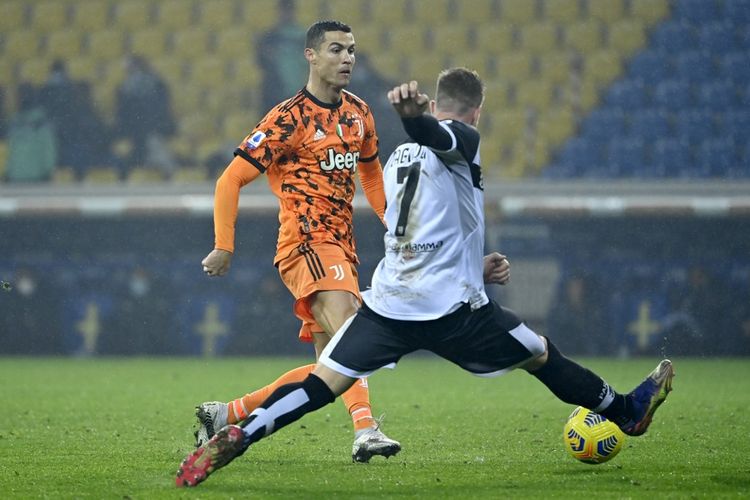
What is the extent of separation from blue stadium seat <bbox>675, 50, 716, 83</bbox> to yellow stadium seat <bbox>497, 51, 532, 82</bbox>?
2.06m

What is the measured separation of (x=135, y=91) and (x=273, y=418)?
41.6 ft

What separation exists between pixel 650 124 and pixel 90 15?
8431mm

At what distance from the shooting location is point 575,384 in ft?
17.4

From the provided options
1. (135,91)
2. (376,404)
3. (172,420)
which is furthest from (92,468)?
(135,91)

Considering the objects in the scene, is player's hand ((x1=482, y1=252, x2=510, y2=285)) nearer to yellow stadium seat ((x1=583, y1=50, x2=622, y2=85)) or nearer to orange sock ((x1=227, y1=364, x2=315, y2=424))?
orange sock ((x1=227, y1=364, x2=315, y2=424))

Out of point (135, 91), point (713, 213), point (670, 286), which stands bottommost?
point (670, 286)

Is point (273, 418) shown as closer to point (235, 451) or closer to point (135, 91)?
point (235, 451)

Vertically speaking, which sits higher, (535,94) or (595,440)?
(535,94)

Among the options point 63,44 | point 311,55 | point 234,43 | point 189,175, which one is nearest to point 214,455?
point 311,55

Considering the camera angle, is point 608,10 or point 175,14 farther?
point 175,14

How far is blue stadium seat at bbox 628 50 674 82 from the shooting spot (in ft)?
54.3

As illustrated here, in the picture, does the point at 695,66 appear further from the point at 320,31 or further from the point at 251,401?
the point at 251,401

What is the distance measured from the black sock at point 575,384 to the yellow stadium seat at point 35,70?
13.3 m

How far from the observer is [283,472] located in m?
5.53
